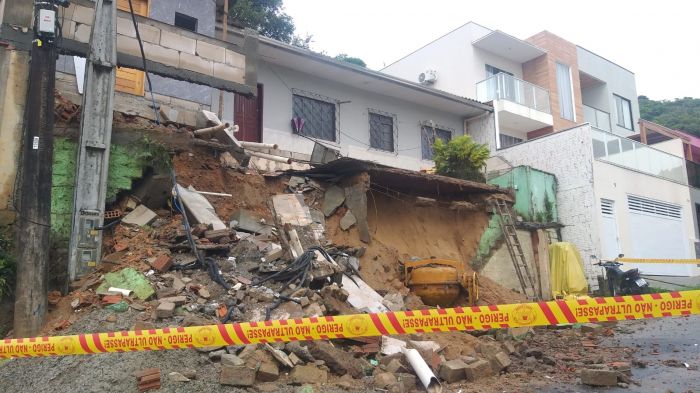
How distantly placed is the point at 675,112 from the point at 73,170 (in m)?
46.0

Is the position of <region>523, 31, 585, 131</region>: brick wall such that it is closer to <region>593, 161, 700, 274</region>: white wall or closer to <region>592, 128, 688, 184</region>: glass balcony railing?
<region>592, 128, 688, 184</region>: glass balcony railing

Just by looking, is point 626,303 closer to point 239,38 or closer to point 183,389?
point 183,389

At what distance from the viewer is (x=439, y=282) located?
9.87 meters

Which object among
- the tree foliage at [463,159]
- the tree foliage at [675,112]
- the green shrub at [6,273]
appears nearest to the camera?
the green shrub at [6,273]

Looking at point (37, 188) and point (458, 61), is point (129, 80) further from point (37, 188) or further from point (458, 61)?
point (458, 61)

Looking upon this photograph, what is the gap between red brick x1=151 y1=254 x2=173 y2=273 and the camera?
7.14 metres

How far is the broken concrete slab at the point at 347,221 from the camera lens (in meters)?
11.0

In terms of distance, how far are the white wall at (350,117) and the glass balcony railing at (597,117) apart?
881cm

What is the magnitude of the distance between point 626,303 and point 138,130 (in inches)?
301

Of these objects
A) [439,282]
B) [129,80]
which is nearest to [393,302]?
[439,282]

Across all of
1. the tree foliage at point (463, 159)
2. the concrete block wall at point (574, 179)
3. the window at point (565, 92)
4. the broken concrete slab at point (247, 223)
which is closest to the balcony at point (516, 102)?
the window at point (565, 92)

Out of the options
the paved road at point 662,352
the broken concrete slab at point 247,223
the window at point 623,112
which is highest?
the window at point 623,112

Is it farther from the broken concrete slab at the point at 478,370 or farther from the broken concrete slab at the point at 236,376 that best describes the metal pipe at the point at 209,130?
the broken concrete slab at the point at 478,370

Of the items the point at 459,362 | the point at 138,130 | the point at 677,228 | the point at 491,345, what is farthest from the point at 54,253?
the point at 677,228
